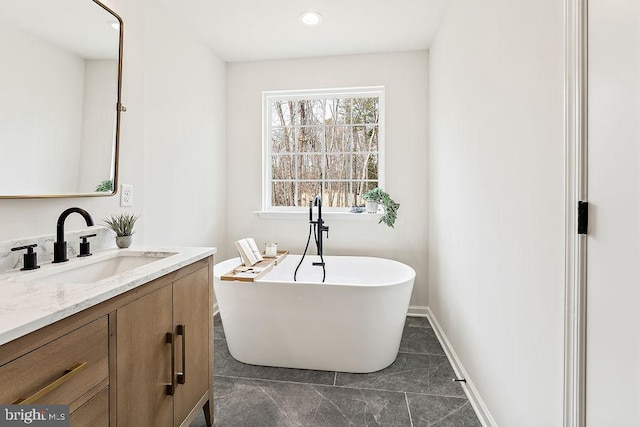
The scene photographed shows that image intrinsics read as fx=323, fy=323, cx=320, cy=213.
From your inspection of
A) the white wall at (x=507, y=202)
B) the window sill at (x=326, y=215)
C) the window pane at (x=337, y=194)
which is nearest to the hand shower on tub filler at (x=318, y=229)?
the window sill at (x=326, y=215)

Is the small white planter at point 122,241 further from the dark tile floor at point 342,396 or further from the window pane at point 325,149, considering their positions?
the window pane at point 325,149

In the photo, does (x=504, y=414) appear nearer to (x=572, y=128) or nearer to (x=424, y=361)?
(x=424, y=361)

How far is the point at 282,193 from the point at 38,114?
2.19 metres

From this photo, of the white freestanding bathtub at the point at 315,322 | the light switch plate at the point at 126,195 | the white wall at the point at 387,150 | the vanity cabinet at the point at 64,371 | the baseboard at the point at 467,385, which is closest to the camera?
the vanity cabinet at the point at 64,371

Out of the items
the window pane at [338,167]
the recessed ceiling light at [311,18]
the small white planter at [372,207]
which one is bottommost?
the small white planter at [372,207]

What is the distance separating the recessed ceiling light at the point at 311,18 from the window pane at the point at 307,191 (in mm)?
1429

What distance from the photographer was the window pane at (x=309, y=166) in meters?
3.34

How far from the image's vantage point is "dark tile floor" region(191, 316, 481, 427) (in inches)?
64.7

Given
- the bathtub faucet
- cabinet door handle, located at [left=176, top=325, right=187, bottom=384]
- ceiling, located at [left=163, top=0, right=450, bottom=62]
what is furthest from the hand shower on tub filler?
ceiling, located at [left=163, top=0, right=450, bottom=62]

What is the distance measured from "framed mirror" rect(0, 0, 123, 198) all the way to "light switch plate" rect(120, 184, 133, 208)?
4.0 inches

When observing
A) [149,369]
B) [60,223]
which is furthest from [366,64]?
[149,369]

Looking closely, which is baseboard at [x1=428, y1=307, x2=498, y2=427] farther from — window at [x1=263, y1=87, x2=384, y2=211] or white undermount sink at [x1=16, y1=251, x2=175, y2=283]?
white undermount sink at [x1=16, y1=251, x2=175, y2=283]

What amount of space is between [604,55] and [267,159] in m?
2.83

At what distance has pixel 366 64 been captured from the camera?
3100mm
